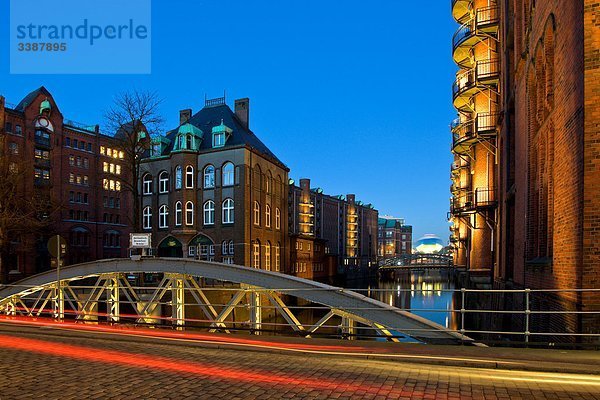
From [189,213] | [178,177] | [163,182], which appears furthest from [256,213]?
[163,182]

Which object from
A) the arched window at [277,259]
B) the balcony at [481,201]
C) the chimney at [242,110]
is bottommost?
the arched window at [277,259]

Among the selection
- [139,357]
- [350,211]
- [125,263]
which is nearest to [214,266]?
[125,263]

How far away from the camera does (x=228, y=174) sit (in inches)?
1656

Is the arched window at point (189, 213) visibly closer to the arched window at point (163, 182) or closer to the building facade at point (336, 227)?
the arched window at point (163, 182)

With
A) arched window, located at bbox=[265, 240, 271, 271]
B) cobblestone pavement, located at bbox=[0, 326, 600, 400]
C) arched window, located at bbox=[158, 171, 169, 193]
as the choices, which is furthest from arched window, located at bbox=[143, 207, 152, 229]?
cobblestone pavement, located at bbox=[0, 326, 600, 400]

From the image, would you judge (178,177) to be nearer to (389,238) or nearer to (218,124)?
(218,124)

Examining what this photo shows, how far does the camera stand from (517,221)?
1828 centimetres

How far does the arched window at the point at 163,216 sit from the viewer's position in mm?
43875

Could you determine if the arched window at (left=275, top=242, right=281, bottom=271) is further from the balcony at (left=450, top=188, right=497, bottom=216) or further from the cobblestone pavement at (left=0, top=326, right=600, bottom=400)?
the cobblestone pavement at (left=0, top=326, right=600, bottom=400)

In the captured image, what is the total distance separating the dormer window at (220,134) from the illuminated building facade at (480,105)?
2031 cm

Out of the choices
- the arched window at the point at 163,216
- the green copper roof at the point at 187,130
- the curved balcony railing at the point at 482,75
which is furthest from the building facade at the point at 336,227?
the curved balcony railing at the point at 482,75

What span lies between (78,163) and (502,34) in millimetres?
58310

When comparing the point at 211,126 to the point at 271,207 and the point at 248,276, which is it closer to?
the point at 271,207

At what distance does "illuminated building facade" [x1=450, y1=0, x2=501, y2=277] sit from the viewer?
2886 cm
